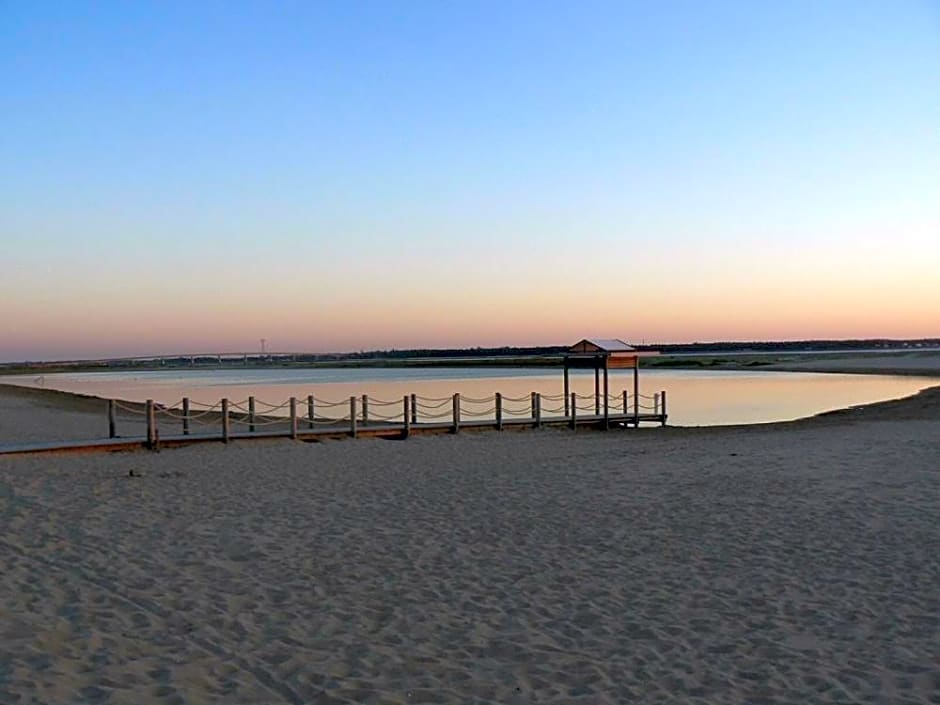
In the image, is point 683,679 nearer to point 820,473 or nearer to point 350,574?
point 350,574

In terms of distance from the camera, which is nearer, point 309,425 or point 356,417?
point 309,425

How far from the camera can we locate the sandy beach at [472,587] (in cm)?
518

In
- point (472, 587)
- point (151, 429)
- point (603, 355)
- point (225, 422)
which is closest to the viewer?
point (472, 587)

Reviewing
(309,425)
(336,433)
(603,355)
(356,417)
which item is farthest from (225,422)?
(603,355)

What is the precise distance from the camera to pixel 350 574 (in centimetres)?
764

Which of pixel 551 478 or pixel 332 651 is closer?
pixel 332 651

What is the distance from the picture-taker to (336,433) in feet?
67.9

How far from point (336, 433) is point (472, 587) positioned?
544 inches

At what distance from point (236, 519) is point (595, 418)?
16.3 meters

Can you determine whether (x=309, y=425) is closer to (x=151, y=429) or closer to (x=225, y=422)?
(x=225, y=422)

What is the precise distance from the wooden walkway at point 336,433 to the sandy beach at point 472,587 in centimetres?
331

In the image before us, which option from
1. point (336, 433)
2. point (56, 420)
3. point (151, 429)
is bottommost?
point (56, 420)

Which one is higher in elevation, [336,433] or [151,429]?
[151,429]

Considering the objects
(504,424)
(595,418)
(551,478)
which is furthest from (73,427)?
(551,478)
